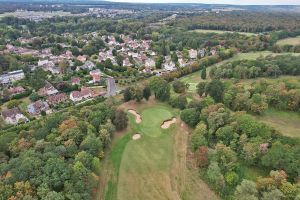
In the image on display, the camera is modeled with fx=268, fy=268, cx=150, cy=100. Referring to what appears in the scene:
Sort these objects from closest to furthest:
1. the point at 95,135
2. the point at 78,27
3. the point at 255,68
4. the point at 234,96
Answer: the point at 95,135
the point at 234,96
the point at 255,68
the point at 78,27

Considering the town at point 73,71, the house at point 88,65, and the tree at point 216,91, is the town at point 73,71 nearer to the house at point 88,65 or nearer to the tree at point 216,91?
the house at point 88,65

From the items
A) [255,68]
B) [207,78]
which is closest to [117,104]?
[207,78]

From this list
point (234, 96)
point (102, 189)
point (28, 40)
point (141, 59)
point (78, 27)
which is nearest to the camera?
point (102, 189)

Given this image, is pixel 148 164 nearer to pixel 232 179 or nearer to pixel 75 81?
pixel 232 179

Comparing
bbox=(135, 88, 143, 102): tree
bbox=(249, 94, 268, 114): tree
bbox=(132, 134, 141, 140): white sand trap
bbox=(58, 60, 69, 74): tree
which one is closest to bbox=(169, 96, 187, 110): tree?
bbox=(135, 88, 143, 102): tree

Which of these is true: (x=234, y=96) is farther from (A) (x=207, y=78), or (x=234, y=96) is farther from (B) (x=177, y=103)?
(A) (x=207, y=78)

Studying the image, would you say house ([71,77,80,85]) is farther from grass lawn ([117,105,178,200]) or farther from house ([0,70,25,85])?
grass lawn ([117,105,178,200])
